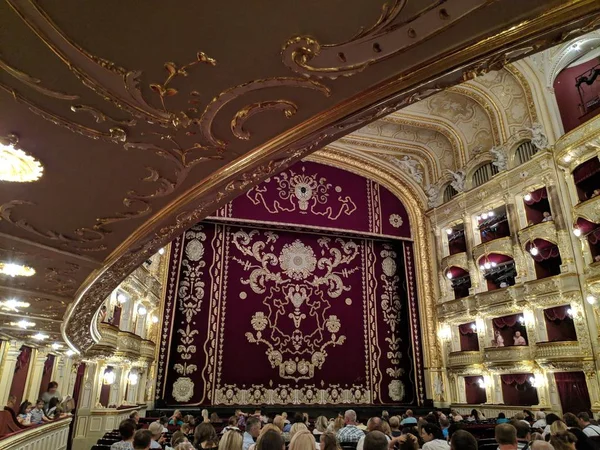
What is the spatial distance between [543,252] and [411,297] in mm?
5198

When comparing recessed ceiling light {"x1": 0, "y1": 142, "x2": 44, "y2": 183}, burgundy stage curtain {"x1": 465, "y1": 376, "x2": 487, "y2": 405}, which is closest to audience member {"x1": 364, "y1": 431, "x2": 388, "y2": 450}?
recessed ceiling light {"x1": 0, "y1": 142, "x2": 44, "y2": 183}

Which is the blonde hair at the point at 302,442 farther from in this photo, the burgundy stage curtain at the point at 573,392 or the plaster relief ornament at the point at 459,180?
the plaster relief ornament at the point at 459,180

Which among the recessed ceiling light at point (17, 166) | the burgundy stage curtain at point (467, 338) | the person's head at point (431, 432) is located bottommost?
the person's head at point (431, 432)

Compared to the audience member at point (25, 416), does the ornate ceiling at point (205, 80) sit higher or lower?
higher

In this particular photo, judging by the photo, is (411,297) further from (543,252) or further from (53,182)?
(53,182)

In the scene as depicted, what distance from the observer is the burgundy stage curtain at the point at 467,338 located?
1481 centimetres

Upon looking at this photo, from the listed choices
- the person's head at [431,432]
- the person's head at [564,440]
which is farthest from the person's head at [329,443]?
the person's head at [431,432]

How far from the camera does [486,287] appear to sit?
1395cm

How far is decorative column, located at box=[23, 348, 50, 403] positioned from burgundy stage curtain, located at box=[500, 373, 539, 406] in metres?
12.7

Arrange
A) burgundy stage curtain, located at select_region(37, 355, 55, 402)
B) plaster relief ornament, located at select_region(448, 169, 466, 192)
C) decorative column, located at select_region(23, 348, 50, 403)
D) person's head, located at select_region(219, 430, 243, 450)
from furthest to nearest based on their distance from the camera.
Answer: plaster relief ornament, located at select_region(448, 169, 466, 192) → burgundy stage curtain, located at select_region(37, 355, 55, 402) → decorative column, located at select_region(23, 348, 50, 403) → person's head, located at select_region(219, 430, 243, 450)

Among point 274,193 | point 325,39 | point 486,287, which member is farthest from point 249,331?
point 325,39

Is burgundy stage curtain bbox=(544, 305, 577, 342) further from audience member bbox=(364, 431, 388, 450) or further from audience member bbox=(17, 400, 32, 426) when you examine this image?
audience member bbox=(17, 400, 32, 426)

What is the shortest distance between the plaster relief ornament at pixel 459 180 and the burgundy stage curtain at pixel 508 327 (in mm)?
4537

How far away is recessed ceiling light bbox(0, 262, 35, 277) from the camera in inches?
185
